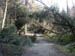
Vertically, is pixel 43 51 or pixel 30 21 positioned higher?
pixel 30 21

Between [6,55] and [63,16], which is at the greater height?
[63,16]

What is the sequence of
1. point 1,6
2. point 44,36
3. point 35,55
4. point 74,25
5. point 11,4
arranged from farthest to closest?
point 44,36, point 11,4, point 1,6, point 74,25, point 35,55

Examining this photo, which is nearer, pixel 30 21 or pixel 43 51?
pixel 43 51

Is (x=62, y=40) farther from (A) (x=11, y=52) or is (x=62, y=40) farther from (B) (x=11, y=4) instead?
(A) (x=11, y=52)

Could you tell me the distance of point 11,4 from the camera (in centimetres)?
1511

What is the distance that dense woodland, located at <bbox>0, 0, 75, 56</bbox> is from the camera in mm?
8375

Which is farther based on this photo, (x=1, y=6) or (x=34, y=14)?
(x=34, y=14)

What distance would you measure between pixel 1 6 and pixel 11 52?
8.14 metres

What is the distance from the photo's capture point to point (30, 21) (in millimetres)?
15852

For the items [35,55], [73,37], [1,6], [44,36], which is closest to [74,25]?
[73,37]

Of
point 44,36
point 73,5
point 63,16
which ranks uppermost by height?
point 73,5

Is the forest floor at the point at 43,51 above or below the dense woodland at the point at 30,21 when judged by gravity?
below

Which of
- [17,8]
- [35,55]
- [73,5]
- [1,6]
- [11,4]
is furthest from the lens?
[17,8]

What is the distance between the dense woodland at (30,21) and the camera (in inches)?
330
